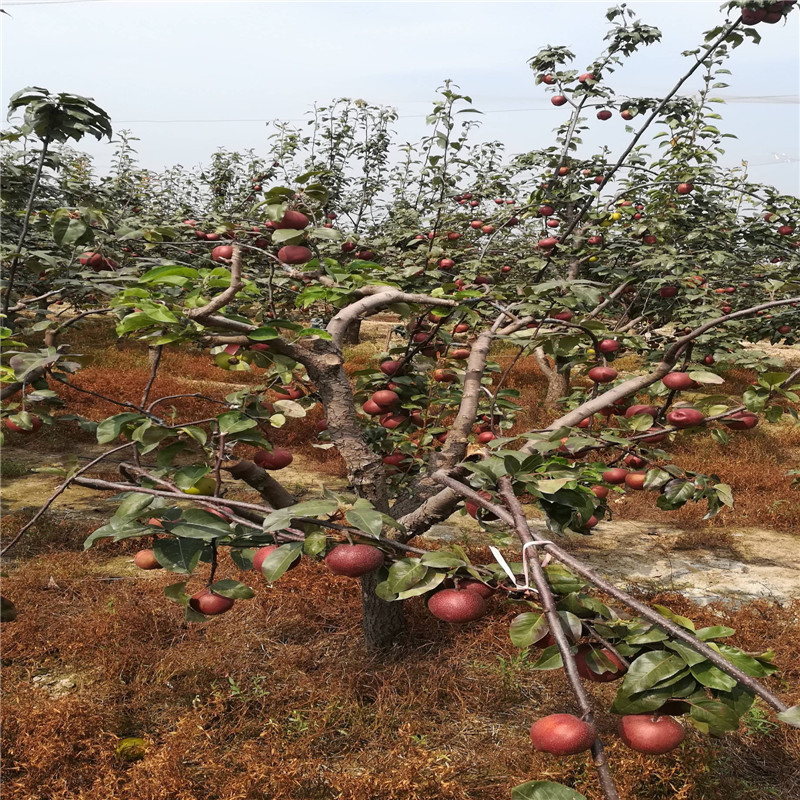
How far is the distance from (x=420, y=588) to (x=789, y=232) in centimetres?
642

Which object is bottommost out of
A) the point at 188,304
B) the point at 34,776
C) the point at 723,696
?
the point at 34,776

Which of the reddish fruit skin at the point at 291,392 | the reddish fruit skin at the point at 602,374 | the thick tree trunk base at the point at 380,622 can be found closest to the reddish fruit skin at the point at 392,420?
the reddish fruit skin at the point at 291,392

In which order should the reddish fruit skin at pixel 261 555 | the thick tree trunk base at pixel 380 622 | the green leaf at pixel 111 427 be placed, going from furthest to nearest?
the thick tree trunk base at pixel 380 622, the green leaf at pixel 111 427, the reddish fruit skin at pixel 261 555

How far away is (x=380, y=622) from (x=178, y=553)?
196 centimetres

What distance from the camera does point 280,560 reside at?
123cm

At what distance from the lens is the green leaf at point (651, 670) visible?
1.00 metres

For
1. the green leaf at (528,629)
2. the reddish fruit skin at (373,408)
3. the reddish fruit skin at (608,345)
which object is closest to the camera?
the green leaf at (528,629)

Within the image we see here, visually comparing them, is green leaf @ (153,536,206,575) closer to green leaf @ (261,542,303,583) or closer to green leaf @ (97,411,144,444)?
green leaf @ (261,542,303,583)

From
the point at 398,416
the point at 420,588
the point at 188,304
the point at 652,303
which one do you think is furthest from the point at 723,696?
the point at 652,303

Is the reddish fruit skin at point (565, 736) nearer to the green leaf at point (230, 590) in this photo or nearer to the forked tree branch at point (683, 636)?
the forked tree branch at point (683, 636)

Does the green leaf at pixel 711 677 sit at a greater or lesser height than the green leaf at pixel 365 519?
lesser

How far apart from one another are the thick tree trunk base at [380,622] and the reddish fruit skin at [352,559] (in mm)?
1805

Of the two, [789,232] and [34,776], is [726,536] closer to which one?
[789,232]

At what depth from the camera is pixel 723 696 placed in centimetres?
101
